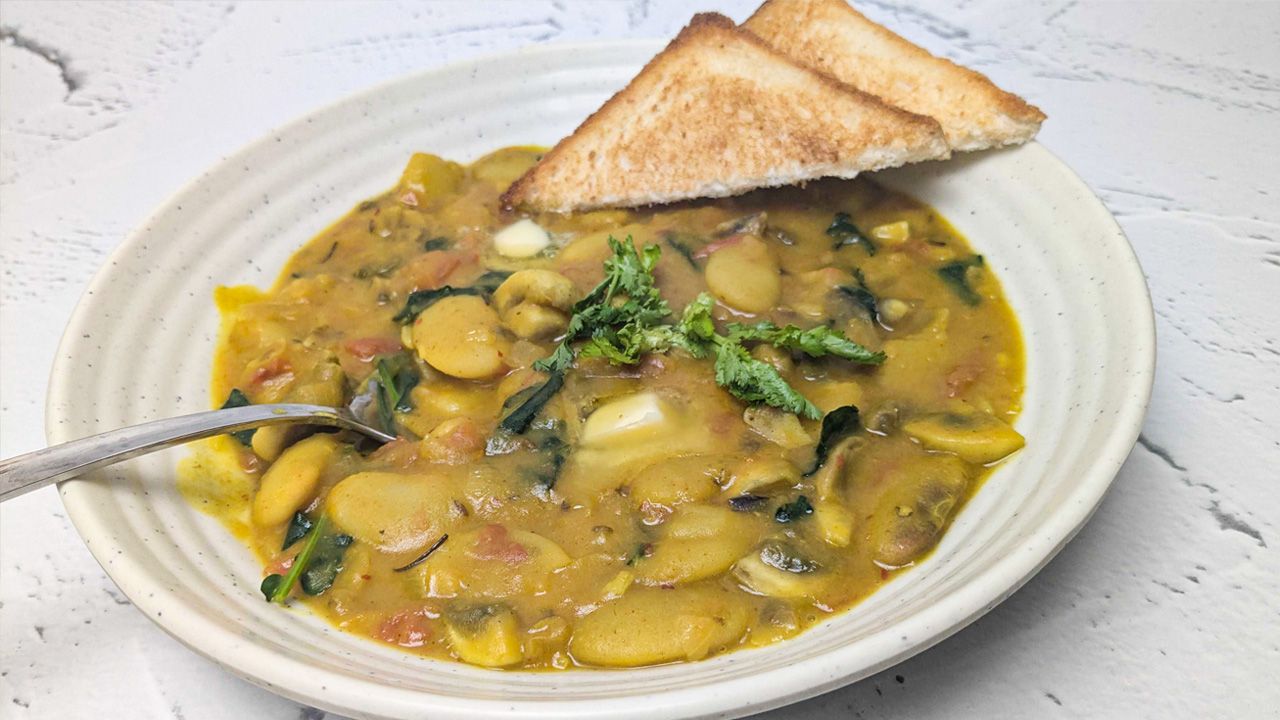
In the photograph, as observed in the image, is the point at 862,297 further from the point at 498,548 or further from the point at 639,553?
the point at 498,548

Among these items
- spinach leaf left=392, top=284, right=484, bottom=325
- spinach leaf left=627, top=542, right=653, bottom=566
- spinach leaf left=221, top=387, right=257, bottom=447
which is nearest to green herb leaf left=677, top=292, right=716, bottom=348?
spinach leaf left=627, top=542, right=653, bottom=566

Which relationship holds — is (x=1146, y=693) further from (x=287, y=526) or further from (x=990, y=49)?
(x=990, y=49)

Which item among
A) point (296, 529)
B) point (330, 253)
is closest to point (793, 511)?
point (296, 529)

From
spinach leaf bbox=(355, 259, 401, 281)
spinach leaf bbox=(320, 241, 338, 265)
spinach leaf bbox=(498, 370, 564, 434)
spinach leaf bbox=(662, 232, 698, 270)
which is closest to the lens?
spinach leaf bbox=(498, 370, 564, 434)

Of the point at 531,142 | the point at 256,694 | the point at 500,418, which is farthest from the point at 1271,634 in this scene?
the point at 531,142

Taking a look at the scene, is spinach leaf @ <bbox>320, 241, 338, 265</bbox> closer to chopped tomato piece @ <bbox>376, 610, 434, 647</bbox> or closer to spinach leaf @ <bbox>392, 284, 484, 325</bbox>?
spinach leaf @ <bbox>392, 284, 484, 325</bbox>

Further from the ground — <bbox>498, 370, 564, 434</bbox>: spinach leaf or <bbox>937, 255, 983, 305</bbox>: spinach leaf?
<bbox>498, 370, 564, 434</bbox>: spinach leaf

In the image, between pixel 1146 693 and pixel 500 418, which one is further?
pixel 500 418
